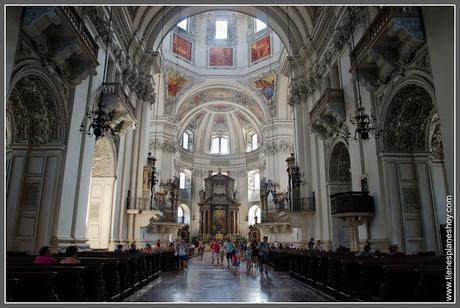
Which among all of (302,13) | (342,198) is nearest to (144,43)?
(302,13)

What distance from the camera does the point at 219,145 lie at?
33562 millimetres

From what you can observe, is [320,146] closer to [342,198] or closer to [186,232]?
[342,198]

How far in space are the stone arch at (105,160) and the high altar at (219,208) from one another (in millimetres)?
17899

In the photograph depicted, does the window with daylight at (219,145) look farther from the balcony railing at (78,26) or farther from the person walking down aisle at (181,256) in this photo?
the balcony railing at (78,26)

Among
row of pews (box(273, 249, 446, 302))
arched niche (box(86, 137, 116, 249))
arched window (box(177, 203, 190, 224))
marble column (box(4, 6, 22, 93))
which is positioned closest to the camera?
row of pews (box(273, 249, 446, 302))

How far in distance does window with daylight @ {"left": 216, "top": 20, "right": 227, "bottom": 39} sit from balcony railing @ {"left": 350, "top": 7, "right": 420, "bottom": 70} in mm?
20200

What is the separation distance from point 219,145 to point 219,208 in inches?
273

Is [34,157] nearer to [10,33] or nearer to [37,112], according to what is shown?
[37,112]

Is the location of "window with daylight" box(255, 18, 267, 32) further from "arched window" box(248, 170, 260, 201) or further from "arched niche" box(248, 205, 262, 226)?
"arched niche" box(248, 205, 262, 226)

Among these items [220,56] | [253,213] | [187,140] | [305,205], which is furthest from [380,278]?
[187,140]

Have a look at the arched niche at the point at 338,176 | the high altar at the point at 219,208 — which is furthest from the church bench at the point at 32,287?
the high altar at the point at 219,208

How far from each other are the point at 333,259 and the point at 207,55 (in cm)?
2299

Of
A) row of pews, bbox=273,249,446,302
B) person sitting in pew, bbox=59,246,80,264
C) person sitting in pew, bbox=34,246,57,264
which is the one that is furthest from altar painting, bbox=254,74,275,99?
person sitting in pew, bbox=34,246,57,264

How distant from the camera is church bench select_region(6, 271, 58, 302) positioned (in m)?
3.33
